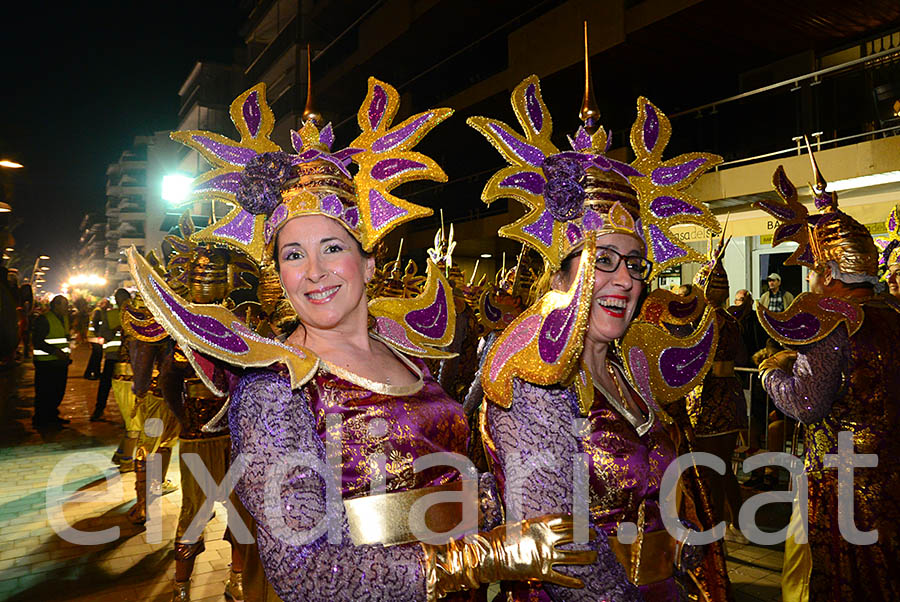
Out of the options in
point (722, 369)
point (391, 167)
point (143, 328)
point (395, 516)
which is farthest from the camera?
point (722, 369)

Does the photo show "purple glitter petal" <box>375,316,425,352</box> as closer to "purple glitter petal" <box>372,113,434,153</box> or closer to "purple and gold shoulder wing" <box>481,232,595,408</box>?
"purple and gold shoulder wing" <box>481,232,595,408</box>

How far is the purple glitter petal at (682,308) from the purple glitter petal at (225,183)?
2.08 metres

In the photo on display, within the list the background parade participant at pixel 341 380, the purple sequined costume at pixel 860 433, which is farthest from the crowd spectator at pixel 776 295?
the background parade participant at pixel 341 380

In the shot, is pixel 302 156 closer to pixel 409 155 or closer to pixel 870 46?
pixel 409 155

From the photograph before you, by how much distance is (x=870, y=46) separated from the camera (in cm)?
958

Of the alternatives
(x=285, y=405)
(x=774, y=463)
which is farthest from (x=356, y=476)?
(x=774, y=463)

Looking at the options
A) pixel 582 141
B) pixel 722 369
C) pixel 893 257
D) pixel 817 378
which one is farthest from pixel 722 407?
pixel 582 141

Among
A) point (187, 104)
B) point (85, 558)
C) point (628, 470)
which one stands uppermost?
point (187, 104)

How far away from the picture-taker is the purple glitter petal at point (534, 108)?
1948 mm

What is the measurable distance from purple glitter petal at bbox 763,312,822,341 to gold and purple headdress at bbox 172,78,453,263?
219 centimetres

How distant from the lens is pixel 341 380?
5.55 feet

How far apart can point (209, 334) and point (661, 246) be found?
5.01 feet

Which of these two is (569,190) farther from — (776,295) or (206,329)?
(776,295)

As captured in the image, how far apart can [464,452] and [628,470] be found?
0.50m
